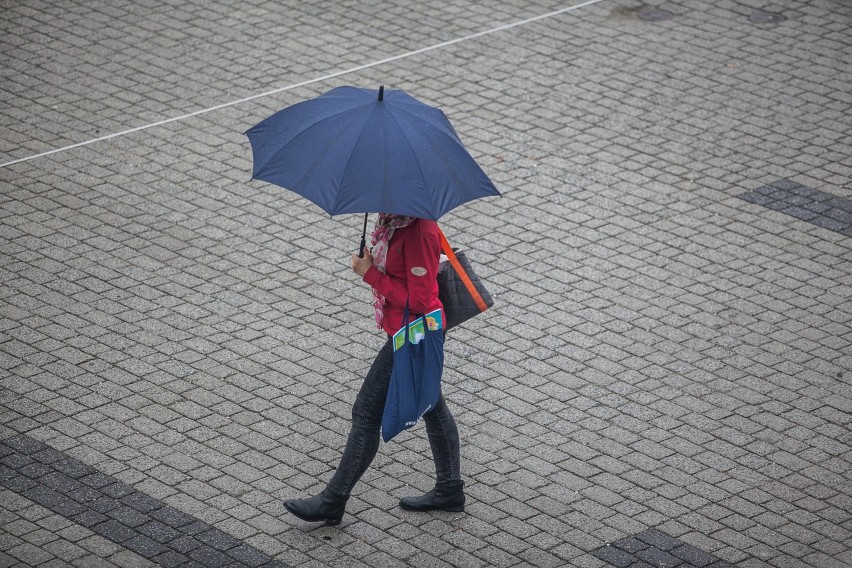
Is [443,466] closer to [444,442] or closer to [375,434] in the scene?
[444,442]

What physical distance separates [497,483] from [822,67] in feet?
22.8

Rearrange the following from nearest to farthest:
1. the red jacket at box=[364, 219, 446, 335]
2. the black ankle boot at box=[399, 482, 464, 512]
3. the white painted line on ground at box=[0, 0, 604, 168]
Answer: the red jacket at box=[364, 219, 446, 335], the black ankle boot at box=[399, 482, 464, 512], the white painted line on ground at box=[0, 0, 604, 168]

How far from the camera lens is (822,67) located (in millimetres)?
11805

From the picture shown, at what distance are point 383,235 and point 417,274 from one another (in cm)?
29

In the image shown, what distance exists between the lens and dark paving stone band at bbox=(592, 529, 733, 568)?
20.6ft

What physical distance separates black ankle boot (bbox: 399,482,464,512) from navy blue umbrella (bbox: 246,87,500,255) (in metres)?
1.69

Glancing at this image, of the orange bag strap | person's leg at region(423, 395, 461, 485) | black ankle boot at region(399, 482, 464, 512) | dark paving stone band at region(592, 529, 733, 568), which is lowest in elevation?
dark paving stone band at region(592, 529, 733, 568)

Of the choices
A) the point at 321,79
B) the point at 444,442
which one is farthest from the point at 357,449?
the point at 321,79

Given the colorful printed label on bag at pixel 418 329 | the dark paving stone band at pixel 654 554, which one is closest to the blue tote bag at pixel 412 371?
the colorful printed label on bag at pixel 418 329

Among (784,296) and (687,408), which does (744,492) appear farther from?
(784,296)

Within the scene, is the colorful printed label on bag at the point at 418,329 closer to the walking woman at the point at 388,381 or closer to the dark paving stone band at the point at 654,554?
the walking woman at the point at 388,381

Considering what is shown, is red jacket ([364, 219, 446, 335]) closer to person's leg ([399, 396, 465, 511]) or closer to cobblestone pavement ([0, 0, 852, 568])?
person's leg ([399, 396, 465, 511])

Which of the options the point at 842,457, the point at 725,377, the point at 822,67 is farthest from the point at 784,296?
the point at 822,67

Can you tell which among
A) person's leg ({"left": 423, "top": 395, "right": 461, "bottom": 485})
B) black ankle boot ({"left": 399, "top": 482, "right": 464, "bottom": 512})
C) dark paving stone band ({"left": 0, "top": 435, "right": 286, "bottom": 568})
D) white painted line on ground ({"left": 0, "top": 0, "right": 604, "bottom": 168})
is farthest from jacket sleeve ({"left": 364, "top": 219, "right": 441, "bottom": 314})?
white painted line on ground ({"left": 0, "top": 0, "right": 604, "bottom": 168})
